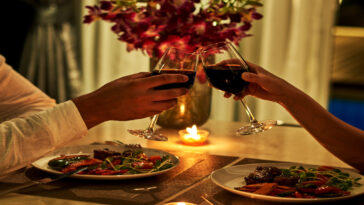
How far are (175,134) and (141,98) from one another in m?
0.61

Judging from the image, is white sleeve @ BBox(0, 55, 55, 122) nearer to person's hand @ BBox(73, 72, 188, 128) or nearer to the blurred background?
person's hand @ BBox(73, 72, 188, 128)

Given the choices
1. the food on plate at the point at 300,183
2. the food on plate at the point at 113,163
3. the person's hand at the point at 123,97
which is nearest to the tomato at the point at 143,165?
the food on plate at the point at 113,163

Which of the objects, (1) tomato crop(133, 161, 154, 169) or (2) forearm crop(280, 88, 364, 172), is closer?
(1) tomato crop(133, 161, 154, 169)

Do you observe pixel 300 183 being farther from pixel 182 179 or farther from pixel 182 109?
pixel 182 109

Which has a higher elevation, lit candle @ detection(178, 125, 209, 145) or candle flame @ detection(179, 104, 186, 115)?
candle flame @ detection(179, 104, 186, 115)

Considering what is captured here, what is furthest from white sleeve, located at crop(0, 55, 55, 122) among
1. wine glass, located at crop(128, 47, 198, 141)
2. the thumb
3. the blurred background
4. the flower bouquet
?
the blurred background

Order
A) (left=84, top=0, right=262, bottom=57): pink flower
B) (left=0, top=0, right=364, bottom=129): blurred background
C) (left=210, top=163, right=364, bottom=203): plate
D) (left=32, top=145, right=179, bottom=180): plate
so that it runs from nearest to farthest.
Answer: (left=210, top=163, right=364, bottom=203): plate
(left=32, top=145, right=179, bottom=180): plate
(left=84, top=0, right=262, bottom=57): pink flower
(left=0, top=0, right=364, bottom=129): blurred background

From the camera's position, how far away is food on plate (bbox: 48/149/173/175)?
Result: 3.80 feet

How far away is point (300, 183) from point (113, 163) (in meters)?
0.43

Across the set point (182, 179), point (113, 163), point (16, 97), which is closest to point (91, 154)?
point (113, 163)

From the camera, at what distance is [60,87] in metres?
3.67

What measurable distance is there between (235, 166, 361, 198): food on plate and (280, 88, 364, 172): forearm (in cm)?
14

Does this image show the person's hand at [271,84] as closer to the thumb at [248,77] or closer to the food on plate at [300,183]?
the thumb at [248,77]

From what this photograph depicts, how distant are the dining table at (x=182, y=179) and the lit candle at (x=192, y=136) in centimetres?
2
